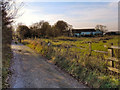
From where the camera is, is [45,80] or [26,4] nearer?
[45,80]

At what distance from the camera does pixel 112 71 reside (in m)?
5.05

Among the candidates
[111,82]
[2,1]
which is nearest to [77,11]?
[2,1]

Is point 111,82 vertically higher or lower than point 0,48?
lower

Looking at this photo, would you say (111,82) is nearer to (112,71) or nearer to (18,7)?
(112,71)

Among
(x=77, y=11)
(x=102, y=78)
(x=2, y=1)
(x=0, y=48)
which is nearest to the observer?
(x=0, y=48)

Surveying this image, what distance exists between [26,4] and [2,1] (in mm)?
2797

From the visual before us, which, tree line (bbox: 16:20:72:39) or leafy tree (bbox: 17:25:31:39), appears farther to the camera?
leafy tree (bbox: 17:25:31:39)

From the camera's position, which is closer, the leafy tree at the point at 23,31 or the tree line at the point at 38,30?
the tree line at the point at 38,30

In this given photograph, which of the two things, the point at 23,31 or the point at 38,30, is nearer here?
the point at 38,30

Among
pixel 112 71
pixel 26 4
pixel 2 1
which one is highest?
pixel 26 4

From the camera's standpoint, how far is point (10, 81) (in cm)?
514

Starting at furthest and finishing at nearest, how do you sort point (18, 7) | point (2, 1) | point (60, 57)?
point (18, 7), point (60, 57), point (2, 1)

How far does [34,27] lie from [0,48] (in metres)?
31.6

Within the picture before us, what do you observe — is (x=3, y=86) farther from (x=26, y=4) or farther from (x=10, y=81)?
(x=26, y=4)
